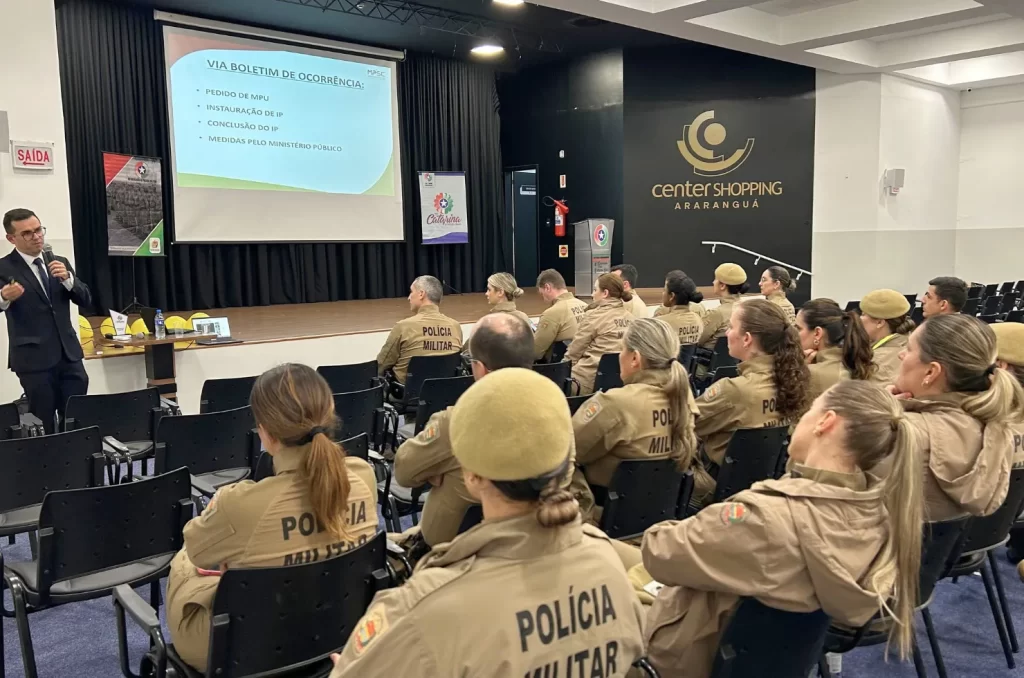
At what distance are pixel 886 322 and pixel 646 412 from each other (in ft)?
6.45

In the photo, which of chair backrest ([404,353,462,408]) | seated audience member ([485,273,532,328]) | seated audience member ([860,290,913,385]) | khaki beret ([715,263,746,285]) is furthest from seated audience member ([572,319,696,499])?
khaki beret ([715,263,746,285])

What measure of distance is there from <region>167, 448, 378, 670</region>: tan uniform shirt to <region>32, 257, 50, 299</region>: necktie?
10.7 feet

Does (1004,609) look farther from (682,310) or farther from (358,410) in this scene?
(682,310)

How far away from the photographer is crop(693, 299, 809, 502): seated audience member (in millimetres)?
3059

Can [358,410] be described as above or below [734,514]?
below

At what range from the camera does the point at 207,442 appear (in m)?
3.35

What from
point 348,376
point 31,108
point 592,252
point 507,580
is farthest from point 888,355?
point 592,252

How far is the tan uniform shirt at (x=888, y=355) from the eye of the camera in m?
3.57

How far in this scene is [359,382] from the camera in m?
4.71

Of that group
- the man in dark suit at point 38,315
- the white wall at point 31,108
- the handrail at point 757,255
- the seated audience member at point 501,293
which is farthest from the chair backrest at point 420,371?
the handrail at point 757,255

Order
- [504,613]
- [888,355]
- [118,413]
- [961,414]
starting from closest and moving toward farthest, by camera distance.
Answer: [504,613], [961,414], [888,355], [118,413]

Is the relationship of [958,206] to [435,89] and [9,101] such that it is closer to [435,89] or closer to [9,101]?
[435,89]

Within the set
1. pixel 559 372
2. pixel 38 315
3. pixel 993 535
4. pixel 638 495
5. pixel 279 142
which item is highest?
pixel 279 142

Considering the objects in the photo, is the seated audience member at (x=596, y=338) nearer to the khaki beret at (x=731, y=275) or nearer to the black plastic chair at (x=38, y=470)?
the khaki beret at (x=731, y=275)
